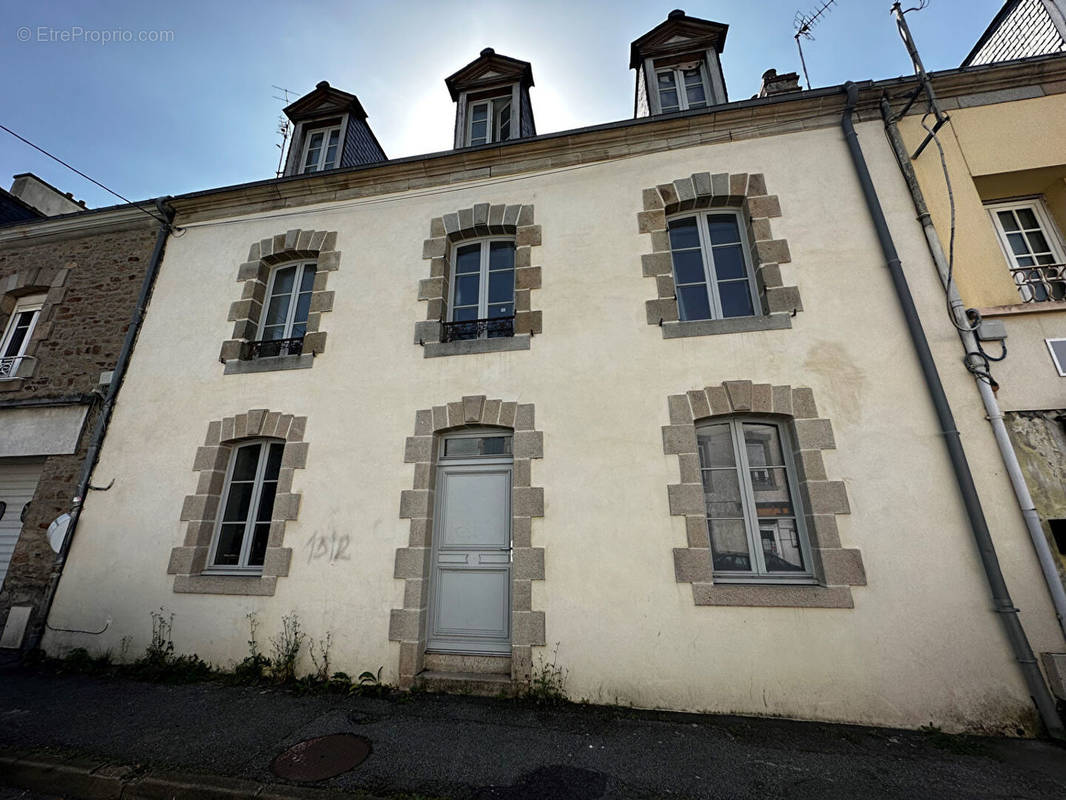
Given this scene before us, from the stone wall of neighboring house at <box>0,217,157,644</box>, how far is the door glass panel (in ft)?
14.6

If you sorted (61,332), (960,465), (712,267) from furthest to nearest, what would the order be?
(61,332) → (712,267) → (960,465)

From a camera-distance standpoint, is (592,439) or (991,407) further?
(592,439)

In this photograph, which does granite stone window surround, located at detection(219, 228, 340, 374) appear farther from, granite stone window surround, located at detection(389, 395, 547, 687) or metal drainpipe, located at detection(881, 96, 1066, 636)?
metal drainpipe, located at detection(881, 96, 1066, 636)

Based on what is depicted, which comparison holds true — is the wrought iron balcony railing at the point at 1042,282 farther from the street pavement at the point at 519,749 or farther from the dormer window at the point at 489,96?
the dormer window at the point at 489,96

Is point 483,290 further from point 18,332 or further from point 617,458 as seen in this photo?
point 18,332

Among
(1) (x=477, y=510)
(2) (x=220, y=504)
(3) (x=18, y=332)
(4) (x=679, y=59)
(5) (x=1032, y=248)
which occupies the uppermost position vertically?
(4) (x=679, y=59)

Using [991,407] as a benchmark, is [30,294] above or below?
above

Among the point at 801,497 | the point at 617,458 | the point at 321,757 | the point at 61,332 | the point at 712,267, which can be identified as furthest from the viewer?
the point at 61,332

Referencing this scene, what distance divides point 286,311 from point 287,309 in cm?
3

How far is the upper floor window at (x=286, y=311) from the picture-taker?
5.11 meters

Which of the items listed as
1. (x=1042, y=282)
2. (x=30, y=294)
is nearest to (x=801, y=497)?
(x=1042, y=282)

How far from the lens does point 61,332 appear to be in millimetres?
5754

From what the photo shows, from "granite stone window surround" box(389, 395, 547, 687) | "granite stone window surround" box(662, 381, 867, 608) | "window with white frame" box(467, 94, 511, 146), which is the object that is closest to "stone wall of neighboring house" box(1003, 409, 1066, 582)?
"granite stone window surround" box(662, 381, 867, 608)

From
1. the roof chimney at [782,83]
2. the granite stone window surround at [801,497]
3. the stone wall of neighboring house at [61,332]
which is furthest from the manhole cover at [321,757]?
the roof chimney at [782,83]
